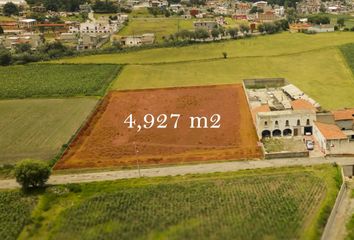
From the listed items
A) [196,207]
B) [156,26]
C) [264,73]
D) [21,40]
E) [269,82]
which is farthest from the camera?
[156,26]

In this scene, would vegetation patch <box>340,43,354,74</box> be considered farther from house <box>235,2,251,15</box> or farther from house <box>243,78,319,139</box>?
house <box>235,2,251,15</box>

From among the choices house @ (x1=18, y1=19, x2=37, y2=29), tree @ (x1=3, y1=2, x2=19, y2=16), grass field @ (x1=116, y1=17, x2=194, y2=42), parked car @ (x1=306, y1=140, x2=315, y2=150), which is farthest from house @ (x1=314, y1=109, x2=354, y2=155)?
tree @ (x1=3, y1=2, x2=19, y2=16)

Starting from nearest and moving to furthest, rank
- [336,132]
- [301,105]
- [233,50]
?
1. [336,132]
2. [301,105]
3. [233,50]

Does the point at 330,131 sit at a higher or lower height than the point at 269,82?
higher

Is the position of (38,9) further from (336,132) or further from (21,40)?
(336,132)

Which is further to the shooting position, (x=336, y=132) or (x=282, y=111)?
(x=282, y=111)

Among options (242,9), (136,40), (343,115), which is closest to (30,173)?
(343,115)
